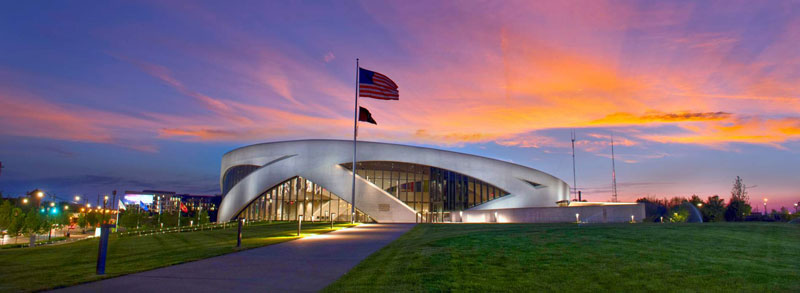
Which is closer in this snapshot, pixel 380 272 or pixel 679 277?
pixel 679 277

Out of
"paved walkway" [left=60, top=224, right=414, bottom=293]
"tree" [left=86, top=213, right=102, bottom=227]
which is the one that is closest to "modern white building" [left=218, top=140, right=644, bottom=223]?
"tree" [left=86, top=213, right=102, bottom=227]

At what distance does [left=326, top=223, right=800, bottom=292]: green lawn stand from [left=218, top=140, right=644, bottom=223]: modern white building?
120 feet

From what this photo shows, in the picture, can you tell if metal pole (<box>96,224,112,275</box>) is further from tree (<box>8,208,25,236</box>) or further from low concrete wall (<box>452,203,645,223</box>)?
tree (<box>8,208,25,236</box>)

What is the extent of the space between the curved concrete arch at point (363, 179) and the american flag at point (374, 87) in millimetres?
17172

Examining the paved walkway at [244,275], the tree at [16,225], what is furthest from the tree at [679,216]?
the tree at [16,225]

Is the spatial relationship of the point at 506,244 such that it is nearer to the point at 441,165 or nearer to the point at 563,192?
the point at 441,165

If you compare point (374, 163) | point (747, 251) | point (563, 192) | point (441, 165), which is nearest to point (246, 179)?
point (374, 163)

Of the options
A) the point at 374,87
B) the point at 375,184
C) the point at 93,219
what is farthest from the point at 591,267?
the point at 93,219

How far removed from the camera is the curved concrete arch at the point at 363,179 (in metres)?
48.0

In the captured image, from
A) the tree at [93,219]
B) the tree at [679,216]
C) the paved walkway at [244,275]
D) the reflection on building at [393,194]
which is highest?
the reflection on building at [393,194]

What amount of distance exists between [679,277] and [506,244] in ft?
17.5

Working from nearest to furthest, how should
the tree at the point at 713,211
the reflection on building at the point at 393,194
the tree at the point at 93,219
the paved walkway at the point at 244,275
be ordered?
1. the paved walkway at the point at 244,275
2. the tree at the point at 713,211
3. the reflection on building at the point at 393,194
4. the tree at the point at 93,219

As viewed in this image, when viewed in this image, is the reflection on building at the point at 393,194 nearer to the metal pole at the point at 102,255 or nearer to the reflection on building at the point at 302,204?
the reflection on building at the point at 302,204

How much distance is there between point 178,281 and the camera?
7332mm
